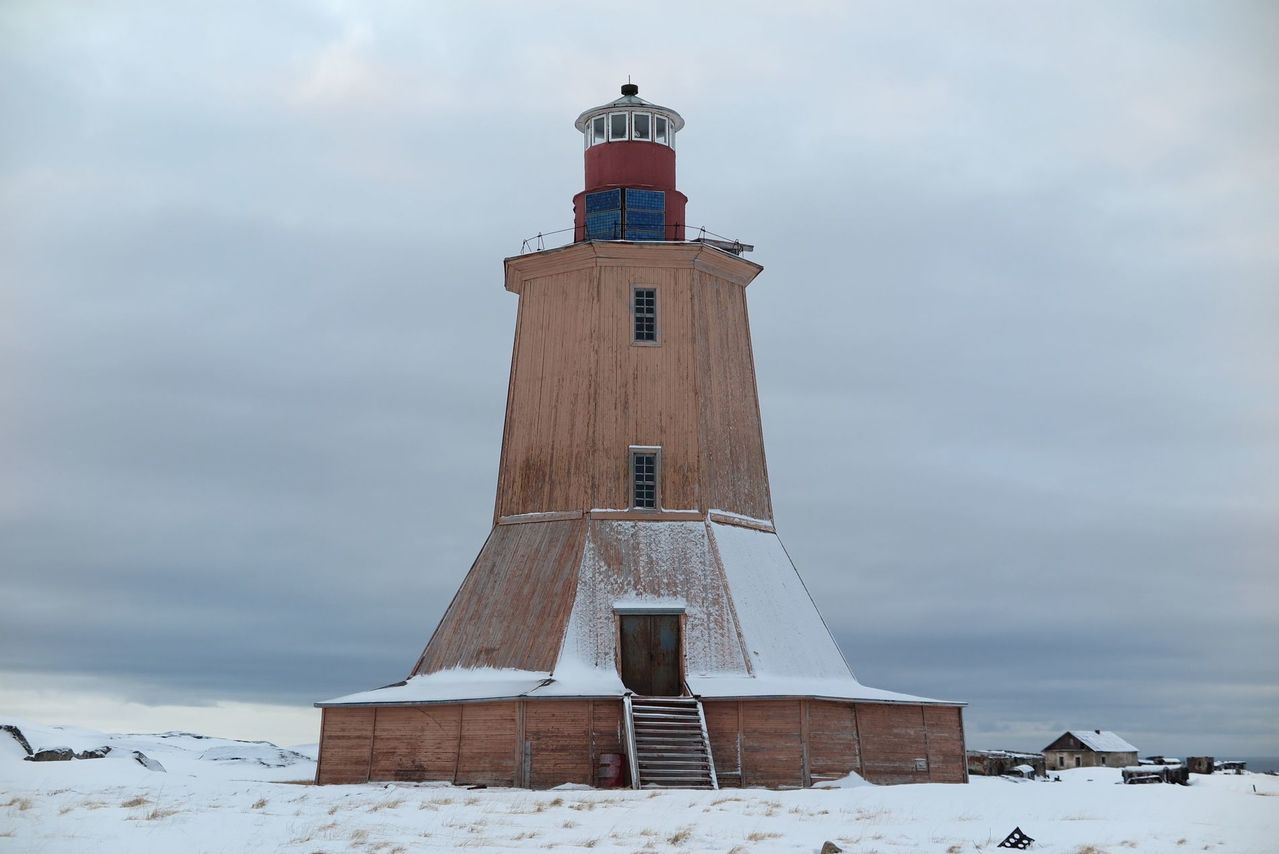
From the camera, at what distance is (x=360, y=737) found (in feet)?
94.6

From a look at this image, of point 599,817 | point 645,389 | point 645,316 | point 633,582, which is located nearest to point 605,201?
point 645,316

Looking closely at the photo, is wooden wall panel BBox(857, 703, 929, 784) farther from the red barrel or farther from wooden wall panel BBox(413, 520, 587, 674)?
wooden wall panel BBox(413, 520, 587, 674)

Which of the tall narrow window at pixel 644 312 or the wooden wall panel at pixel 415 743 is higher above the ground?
the tall narrow window at pixel 644 312

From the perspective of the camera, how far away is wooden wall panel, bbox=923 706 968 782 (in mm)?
29672

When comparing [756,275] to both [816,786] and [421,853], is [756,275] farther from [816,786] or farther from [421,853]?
[421,853]

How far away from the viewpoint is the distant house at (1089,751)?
61188mm

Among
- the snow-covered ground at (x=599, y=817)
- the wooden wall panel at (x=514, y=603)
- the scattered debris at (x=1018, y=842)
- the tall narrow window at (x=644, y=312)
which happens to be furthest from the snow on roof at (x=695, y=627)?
the scattered debris at (x=1018, y=842)

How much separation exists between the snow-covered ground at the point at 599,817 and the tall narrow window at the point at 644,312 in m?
11.5

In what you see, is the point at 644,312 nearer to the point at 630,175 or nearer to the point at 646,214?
the point at 646,214

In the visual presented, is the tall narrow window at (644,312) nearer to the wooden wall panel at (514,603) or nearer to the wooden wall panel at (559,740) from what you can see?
the wooden wall panel at (514,603)

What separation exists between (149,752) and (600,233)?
1832cm

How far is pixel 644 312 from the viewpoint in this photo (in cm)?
3259

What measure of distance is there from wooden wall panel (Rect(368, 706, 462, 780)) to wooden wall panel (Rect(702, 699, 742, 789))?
489 centimetres

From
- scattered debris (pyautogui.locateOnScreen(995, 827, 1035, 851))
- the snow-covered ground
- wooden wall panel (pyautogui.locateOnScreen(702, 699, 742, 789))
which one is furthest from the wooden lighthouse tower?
scattered debris (pyautogui.locateOnScreen(995, 827, 1035, 851))
